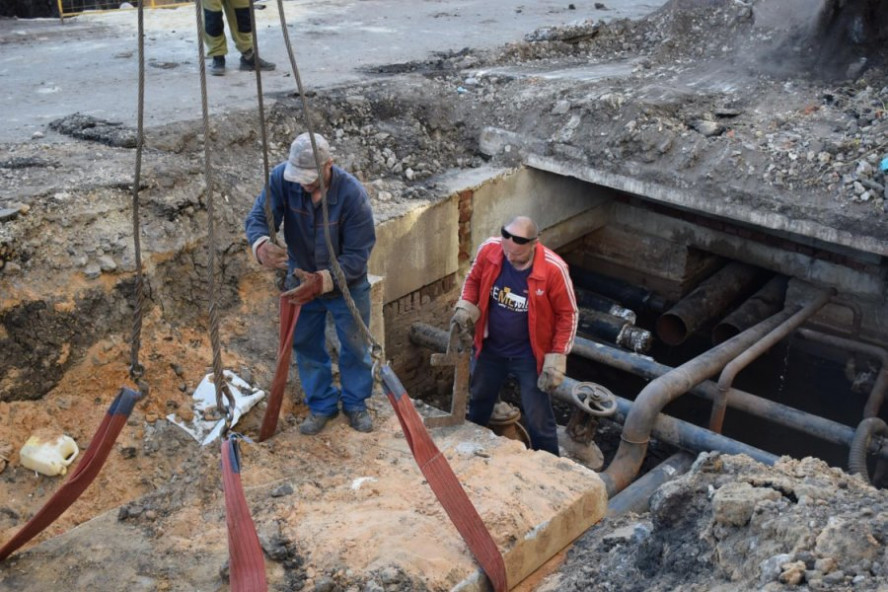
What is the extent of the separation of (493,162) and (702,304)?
9.68ft

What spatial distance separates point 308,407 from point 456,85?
4926 mm

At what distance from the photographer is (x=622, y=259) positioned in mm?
10969

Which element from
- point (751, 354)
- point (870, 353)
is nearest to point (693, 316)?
point (870, 353)

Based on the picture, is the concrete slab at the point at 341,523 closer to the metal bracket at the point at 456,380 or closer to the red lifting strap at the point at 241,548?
the metal bracket at the point at 456,380

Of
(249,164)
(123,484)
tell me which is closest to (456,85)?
(249,164)

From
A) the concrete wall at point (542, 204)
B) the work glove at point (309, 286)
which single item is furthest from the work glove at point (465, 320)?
the concrete wall at point (542, 204)

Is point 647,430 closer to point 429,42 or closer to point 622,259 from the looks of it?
point 622,259

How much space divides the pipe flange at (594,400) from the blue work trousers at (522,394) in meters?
0.47

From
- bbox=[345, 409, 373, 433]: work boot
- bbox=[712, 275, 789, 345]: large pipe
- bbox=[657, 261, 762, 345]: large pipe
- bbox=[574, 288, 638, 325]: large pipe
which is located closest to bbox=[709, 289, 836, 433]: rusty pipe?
bbox=[712, 275, 789, 345]: large pipe

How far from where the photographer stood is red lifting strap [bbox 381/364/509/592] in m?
3.70

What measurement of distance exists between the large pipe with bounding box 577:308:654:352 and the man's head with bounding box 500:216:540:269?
13.8 feet

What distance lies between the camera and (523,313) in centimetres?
528

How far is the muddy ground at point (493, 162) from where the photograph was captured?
359 centimetres

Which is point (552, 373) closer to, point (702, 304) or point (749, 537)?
point (749, 537)
